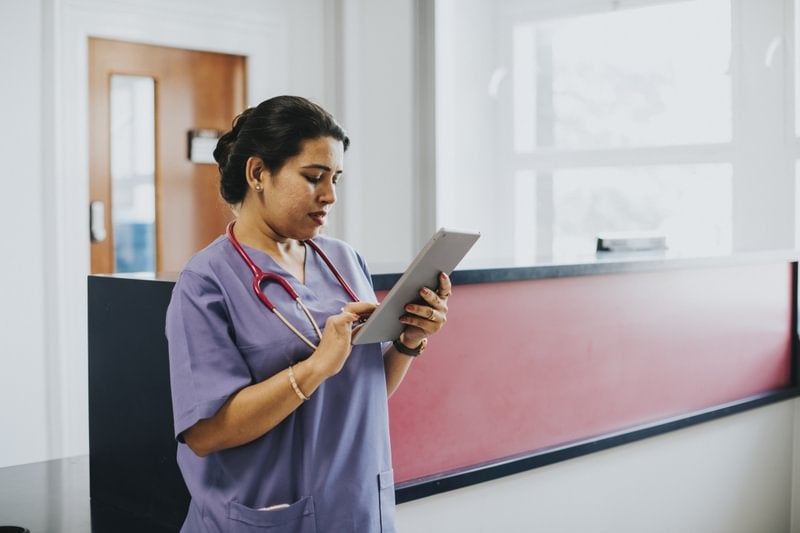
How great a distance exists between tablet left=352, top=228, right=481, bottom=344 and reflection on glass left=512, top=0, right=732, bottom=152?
327 cm

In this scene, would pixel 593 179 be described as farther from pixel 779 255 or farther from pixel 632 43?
pixel 779 255

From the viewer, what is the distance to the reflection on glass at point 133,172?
3.77 meters

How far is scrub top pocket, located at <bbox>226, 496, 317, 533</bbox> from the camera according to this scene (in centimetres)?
129

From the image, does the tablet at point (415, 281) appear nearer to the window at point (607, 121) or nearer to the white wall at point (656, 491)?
the white wall at point (656, 491)

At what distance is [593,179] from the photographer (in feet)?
15.5

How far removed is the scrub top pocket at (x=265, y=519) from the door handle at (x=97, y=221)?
261cm

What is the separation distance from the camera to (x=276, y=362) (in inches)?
51.3

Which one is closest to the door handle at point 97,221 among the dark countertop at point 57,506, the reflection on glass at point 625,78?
the dark countertop at point 57,506

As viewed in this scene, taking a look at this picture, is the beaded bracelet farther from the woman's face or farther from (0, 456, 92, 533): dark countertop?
(0, 456, 92, 533): dark countertop

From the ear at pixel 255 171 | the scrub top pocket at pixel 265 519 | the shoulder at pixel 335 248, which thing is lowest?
the scrub top pocket at pixel 265 519

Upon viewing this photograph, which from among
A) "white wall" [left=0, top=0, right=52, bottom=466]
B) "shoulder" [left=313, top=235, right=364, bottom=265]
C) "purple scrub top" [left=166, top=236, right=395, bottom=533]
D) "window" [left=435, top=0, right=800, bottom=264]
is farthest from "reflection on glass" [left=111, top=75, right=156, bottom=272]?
"purple scrub top" [left=166, top=236, right=395, bottom=533]

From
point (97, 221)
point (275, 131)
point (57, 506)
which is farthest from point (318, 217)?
point (97, 221)

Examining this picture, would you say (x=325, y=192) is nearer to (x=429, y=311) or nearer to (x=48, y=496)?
(x=429, y=311)

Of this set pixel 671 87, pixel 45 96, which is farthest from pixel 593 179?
pixel 45 96
